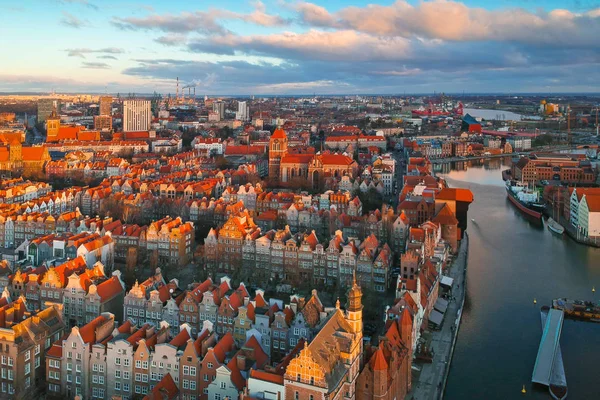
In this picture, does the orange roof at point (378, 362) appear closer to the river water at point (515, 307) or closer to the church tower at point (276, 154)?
the river water at point (515, 307)

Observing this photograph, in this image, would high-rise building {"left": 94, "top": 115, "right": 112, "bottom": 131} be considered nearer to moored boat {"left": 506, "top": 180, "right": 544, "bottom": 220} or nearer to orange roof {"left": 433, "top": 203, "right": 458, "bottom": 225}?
moored boat {"left": 506, "top": 180, "right": 544, "bottom": 220}

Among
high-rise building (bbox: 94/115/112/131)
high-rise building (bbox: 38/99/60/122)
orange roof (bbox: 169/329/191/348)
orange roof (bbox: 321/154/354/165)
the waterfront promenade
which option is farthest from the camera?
high-rise building (bbox: 38/99/60/122)

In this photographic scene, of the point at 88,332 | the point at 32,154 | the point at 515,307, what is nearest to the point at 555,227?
the point at 515,307

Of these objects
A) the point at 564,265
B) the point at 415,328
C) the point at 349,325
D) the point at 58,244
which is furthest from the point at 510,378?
the point at 58,244

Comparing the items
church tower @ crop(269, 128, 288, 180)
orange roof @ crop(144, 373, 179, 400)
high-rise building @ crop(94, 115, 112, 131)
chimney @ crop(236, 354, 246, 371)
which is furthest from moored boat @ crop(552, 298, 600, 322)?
high-rise building @ crop(94, 115, 112, 131)

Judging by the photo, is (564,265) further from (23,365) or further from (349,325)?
(23,365)

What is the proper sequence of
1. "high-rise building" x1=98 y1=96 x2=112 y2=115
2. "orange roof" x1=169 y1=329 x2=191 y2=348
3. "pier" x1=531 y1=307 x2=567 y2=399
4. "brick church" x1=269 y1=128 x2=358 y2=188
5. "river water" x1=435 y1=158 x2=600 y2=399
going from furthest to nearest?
"high-rise building" x1=98 y1=96 x2=112 y2=115 < "brick church" x1=269 y1=128 x2=358 y2=188 < "river water" x1=435 y1=158 x2=600 y2=399 < "pier" x1=531 y1=307 x2=567 y2=399 < "orange roof" x1=169 y1=329 x2=191 y2=348

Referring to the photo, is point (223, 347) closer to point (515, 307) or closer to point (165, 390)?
point (165, 390)

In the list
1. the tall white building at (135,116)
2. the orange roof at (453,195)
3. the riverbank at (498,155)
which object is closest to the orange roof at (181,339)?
the orange roof at (453,195)
